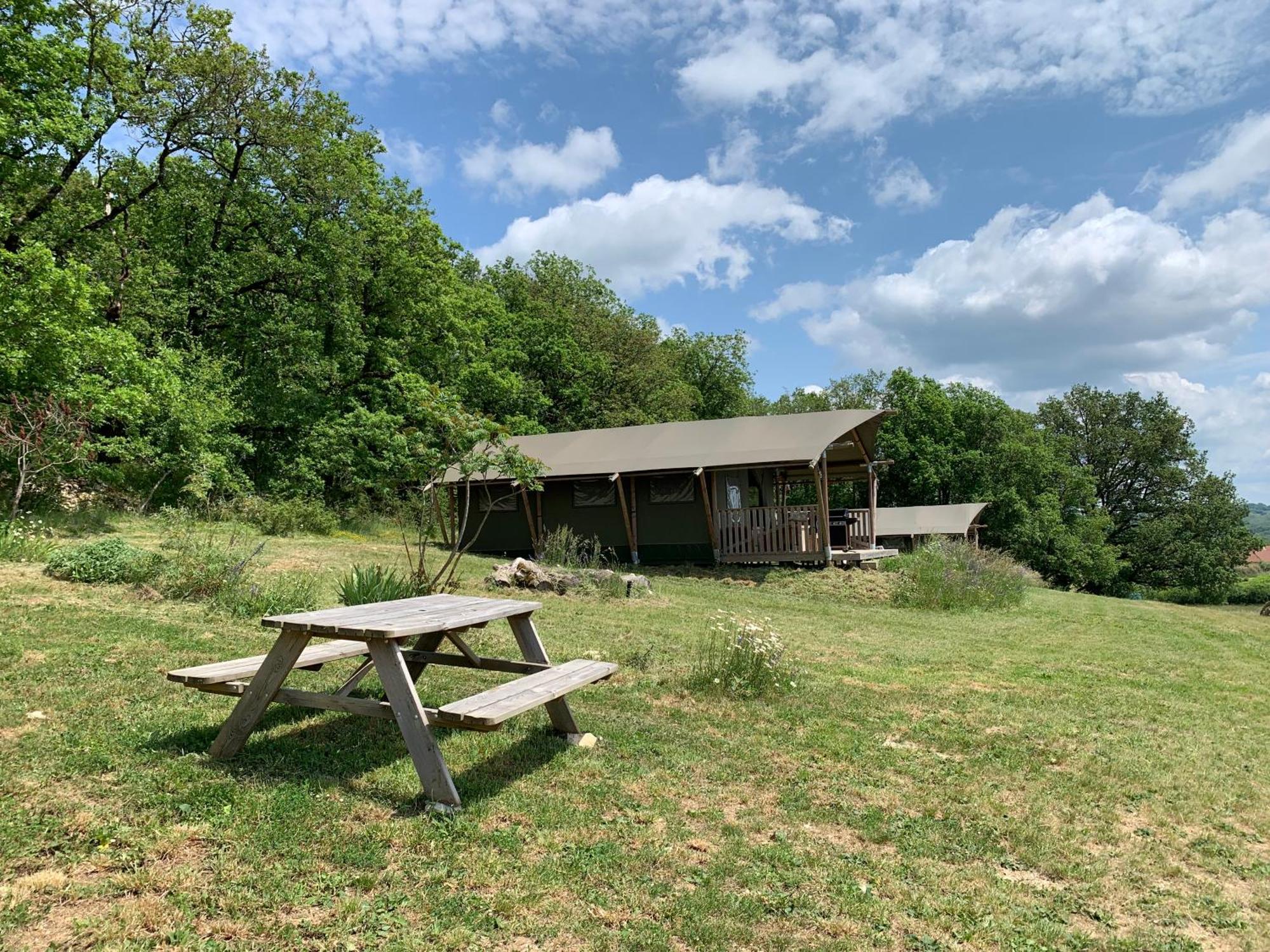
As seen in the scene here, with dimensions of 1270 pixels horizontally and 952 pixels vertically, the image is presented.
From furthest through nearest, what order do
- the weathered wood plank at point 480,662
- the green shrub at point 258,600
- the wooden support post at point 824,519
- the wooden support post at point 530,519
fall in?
1. the wooden support post at point 530,519
2. the wooden support post at point 824,519
3. the green shrub at point 258,600
4. the weathered wood plank at point 480,662

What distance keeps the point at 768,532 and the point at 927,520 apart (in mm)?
20052

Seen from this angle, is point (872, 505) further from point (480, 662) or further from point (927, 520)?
point (480, 662)

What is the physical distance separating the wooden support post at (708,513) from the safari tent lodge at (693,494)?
1.2 inches

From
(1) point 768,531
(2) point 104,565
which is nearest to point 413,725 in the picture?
(2) point 104,565

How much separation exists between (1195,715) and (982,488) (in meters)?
40.7

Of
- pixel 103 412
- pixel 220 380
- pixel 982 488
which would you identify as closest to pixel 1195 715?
pixel 103 412

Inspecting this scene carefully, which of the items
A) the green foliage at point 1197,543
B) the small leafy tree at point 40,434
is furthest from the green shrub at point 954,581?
the green foliage at point 1197,543

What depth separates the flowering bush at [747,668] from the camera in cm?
624

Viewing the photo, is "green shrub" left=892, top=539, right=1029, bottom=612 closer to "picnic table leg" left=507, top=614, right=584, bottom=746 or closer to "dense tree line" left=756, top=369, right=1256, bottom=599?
"picnic table leg" left=507, top=614, right=584, bottom=746

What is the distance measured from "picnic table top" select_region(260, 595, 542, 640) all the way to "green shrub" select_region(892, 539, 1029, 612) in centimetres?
1197

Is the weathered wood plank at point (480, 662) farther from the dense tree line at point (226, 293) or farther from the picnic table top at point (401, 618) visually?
the dense tree line at point (226, 293)

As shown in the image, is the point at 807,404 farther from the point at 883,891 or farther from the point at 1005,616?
the point at 883,891

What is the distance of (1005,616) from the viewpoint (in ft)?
48.6

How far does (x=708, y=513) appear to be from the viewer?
18016 mm
